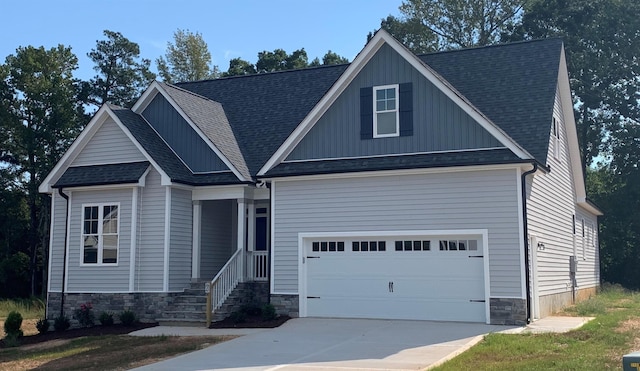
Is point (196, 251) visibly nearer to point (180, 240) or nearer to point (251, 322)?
point (180, 240)

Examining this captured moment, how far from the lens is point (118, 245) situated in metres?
19.9

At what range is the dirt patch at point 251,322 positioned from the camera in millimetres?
17391

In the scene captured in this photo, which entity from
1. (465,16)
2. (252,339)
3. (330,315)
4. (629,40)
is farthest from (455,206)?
(465,16)

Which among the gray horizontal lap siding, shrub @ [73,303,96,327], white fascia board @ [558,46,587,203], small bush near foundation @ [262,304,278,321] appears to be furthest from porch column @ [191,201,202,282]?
white fascia board @ [558,46,587,203]

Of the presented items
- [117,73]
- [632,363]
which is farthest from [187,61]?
[632,363]

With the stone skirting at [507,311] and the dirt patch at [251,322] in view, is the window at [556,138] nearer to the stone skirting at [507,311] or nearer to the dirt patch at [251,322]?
the stone skirting at [507,311]

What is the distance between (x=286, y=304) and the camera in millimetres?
18625

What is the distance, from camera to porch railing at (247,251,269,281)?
66.8 feet

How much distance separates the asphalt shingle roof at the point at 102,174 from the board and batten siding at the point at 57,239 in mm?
746

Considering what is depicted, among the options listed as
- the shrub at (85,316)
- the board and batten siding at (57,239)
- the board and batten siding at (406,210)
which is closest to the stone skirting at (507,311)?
the board and batten siding at (406,210)

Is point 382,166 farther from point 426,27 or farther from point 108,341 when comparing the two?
point 426,27

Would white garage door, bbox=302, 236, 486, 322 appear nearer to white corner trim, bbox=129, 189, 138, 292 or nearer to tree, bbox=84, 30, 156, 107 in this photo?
white corner trim, bbox=129, 189, 138, 292

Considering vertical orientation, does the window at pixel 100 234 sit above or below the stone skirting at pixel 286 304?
above

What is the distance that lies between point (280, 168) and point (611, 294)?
15482mm
